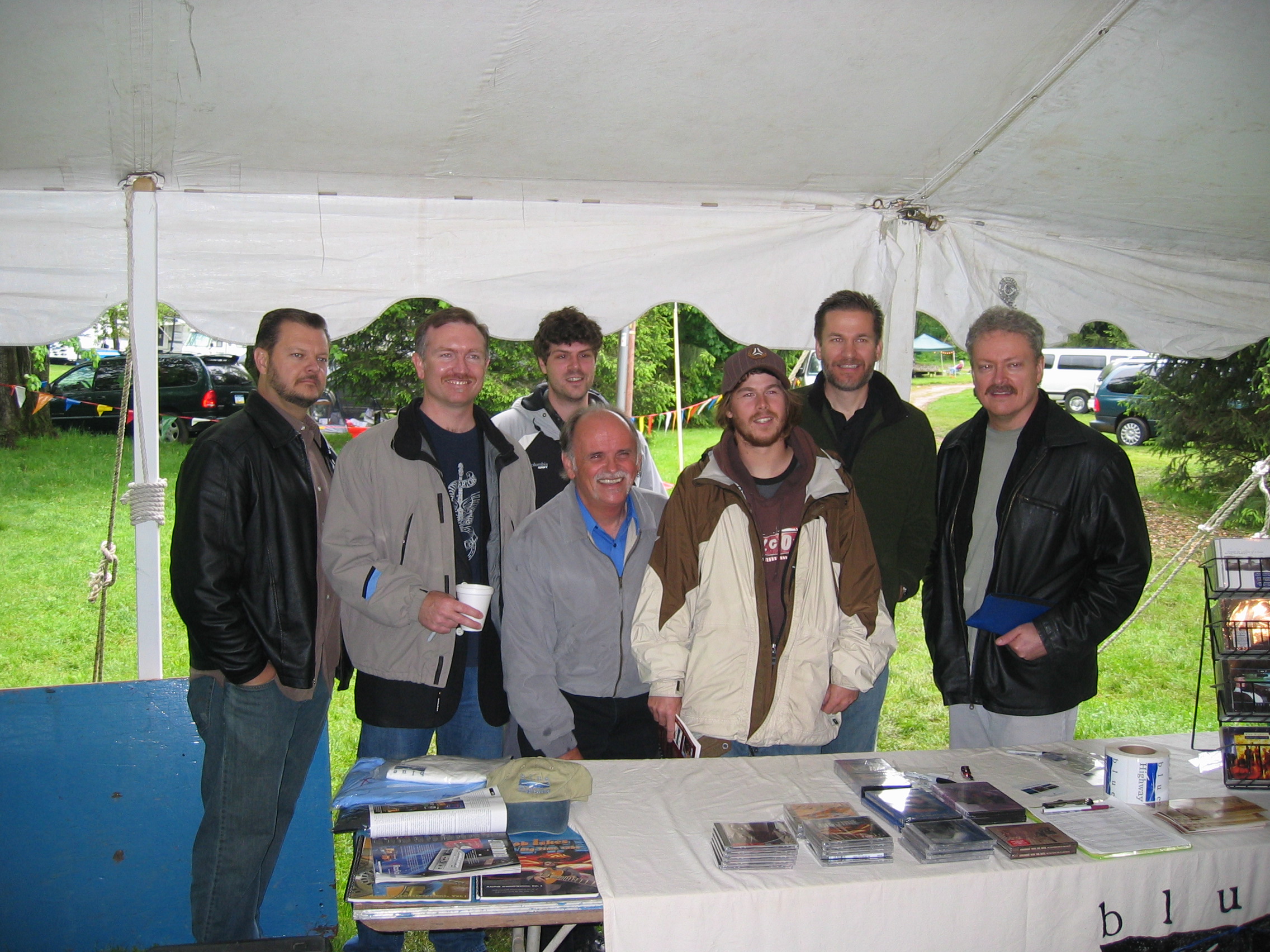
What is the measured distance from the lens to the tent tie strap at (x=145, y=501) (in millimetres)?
2859

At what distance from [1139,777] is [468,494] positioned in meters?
1.79

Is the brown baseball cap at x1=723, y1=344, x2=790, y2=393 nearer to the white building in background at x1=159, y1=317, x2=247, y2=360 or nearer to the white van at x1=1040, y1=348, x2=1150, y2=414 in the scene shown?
the white van at x1=1040, y1=348, x2=1150, y2=414

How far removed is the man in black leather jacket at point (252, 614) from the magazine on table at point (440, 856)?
72 cm

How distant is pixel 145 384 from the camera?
291cm

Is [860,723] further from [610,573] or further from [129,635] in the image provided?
[129,635]

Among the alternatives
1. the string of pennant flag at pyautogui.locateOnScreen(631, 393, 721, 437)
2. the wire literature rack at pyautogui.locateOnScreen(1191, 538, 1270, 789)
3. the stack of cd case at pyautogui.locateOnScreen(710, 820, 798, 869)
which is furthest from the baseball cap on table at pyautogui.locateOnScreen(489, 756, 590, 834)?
the string of pennant flag at pyautogui.locateOnScreen(631, 393, 721, 437)

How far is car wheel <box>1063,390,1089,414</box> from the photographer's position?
20766mm

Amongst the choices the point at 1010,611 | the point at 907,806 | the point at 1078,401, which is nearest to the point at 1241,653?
the point at 1010,611

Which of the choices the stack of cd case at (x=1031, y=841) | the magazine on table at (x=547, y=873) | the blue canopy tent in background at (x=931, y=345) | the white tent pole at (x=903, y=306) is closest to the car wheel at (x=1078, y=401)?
the blue canopy tent in background at (x=931, y=345)

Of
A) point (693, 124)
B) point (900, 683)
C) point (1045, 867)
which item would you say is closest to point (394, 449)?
point (693, 124)

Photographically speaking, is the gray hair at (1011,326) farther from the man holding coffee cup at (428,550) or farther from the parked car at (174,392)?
the parked car at (174,392)

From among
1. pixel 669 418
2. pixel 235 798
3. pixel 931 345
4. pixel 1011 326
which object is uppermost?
pixel 931 345

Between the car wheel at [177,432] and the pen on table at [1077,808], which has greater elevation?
the car wheel at [177,432]

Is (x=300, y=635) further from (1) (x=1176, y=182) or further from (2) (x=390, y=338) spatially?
(2) (x=390, y=338)
